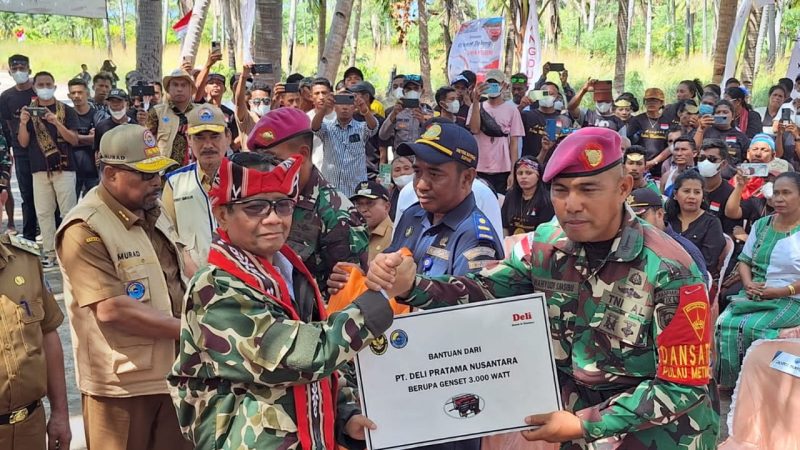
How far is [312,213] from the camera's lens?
4.03 metres

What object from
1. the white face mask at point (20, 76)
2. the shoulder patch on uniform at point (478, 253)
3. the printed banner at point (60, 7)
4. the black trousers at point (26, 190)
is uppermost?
the printed banner at point (60, 7)

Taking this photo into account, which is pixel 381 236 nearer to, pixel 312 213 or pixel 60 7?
pixel 312 213

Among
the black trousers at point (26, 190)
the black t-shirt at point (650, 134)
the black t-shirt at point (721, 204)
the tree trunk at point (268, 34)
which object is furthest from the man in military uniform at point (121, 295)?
the black t-shirt at point (650, 134)

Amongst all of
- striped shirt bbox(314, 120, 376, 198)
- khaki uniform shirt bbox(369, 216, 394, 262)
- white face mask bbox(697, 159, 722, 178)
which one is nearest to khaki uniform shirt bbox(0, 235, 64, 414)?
Answer: khaki uniform shirt bbox(369, 216, 394, 262)

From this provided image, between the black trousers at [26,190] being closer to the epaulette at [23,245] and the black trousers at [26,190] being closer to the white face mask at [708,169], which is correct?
the epaulette at [23,245]

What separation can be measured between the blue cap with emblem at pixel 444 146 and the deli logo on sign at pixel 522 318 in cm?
99

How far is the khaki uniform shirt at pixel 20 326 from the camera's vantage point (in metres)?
3.30

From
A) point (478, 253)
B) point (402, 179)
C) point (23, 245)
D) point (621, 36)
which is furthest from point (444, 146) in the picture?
point (621, 36)

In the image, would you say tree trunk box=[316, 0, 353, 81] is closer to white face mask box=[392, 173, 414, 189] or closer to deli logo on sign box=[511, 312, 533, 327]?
white face mask box=[392, 173, 414, 189]

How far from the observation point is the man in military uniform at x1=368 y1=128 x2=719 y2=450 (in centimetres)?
255

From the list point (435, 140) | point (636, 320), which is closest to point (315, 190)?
point (435, 140)

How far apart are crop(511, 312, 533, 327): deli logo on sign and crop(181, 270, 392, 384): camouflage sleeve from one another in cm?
58

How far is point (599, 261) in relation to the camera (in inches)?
108

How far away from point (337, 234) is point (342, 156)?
4.88 m
